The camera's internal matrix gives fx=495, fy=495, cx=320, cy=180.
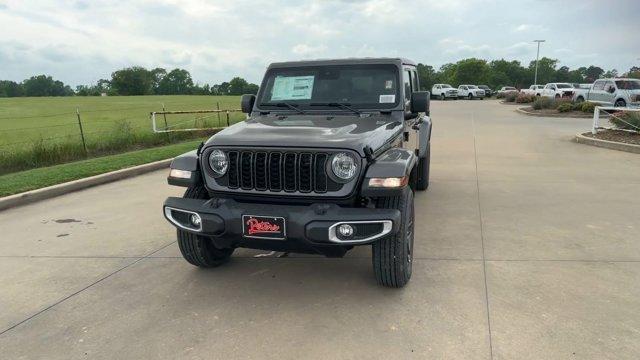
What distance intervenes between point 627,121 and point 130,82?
98.1m

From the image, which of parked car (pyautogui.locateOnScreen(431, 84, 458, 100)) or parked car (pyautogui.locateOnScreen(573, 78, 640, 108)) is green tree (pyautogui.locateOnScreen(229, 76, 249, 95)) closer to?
parked car (pyautogui.locateOnScreen(431, 84, 458, 100))

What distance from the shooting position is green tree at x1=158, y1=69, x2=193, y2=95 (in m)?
96.5

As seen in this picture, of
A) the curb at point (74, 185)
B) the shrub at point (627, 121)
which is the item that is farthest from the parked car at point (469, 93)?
the curb at point (74, 185)

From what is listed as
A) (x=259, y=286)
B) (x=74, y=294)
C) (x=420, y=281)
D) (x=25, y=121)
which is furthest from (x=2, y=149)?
(x=25, y=121)

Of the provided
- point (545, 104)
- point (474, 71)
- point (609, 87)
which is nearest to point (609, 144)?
point (609, 87)

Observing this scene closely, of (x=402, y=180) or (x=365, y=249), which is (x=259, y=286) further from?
(x=402, y=180)

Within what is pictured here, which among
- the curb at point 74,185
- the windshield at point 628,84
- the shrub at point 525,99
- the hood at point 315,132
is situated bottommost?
the shrub at point 525,99

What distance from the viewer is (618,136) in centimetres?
1233

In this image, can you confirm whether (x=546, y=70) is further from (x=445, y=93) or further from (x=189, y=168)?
(x=189, y=168)

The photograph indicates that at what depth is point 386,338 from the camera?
3176mm

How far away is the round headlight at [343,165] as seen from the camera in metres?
3.46

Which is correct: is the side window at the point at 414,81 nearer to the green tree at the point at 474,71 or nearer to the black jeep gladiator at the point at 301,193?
the black jeep gladiator at the point at 301,193

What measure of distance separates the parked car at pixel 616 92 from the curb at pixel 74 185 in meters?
21.0

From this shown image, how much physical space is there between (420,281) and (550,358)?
127 cm
